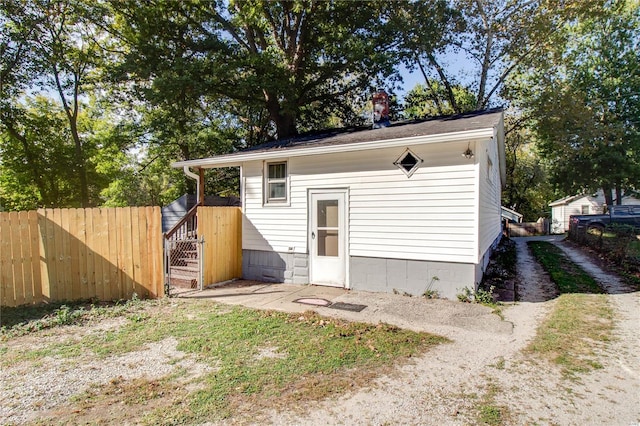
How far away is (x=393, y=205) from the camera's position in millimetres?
6816

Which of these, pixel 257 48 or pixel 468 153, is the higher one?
pixel 257 48

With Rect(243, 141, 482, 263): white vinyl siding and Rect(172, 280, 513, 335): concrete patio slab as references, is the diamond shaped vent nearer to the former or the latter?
Rect(243, 141, 482, 263): white vinyl siding

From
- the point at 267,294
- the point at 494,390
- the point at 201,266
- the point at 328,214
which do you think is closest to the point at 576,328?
the point at 494,390

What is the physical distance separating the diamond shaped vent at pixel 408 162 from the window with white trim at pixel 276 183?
2.82 m

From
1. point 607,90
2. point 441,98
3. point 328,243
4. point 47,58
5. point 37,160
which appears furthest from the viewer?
point 607,90

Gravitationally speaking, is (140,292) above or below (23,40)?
below

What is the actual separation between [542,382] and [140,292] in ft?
21.8

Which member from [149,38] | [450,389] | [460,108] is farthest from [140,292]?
[460,108]

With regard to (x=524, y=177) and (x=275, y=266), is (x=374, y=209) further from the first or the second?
(x=524, y=177)

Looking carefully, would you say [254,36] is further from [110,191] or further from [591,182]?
[591,182]

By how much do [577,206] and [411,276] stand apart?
38.6 metres

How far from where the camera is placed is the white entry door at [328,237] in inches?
293

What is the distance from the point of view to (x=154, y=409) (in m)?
2.84

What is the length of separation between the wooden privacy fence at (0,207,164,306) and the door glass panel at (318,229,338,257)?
3.39 meters
